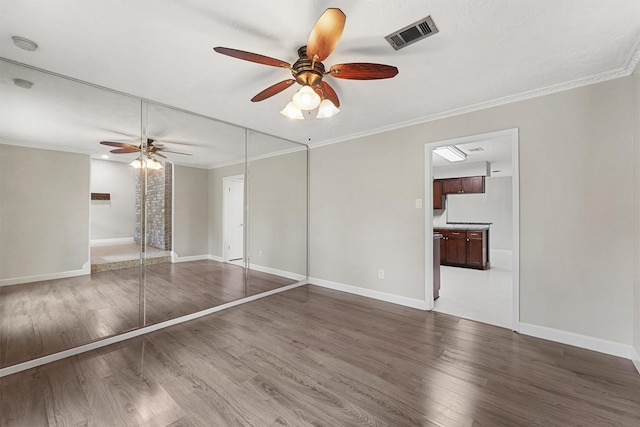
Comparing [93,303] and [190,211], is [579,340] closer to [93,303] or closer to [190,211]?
[190,211]

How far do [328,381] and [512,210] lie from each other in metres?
2.90

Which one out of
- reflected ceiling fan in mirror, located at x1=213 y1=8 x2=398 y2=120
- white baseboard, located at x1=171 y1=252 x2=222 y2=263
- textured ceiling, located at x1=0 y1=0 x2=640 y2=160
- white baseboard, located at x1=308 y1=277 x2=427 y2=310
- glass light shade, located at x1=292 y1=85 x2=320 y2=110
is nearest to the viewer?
reflected ceiling fan in mirror, located at x1=213 y1=8 x2=398 y2=120

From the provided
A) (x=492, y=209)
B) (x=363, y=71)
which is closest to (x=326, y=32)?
(x=363, y=71)

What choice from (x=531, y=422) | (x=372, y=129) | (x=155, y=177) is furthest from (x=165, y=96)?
(x=531, y=422)

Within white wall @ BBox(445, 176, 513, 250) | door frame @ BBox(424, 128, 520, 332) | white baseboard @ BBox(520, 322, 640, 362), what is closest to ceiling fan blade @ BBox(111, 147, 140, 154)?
door frame @ BBox(424, 128, 520, 332)

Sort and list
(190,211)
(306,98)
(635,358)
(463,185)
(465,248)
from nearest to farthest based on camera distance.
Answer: (306,98) → (635,358) → (190,211) → (465,248) → (463,185)

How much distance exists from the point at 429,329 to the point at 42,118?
4.30 m

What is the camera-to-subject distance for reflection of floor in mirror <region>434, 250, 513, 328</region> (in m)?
3.33

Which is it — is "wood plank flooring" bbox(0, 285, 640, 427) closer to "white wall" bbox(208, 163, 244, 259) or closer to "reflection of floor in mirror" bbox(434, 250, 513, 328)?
"reflection of floor in mirror" bbox(434, 250, 513, 328)

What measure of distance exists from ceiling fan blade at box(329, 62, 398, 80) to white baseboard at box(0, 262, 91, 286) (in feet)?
9.48

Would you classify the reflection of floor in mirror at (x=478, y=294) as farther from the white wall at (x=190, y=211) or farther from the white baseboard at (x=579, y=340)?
the white wall at (x=190, y=211)

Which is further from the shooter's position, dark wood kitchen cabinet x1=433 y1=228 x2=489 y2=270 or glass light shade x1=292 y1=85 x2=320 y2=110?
dark wood kitchen cabinet x1=433 y1=228 x2=489 y2=270

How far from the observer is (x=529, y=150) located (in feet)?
9.17

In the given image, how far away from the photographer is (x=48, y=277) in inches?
89.6
